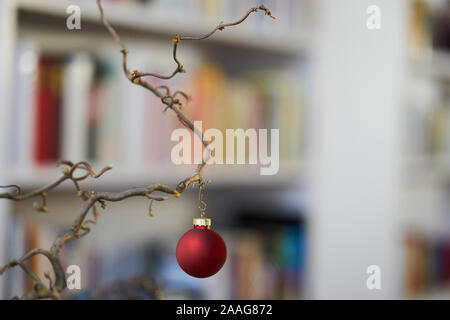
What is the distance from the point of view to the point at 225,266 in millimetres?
1266

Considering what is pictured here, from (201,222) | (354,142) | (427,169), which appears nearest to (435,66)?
(427,169)

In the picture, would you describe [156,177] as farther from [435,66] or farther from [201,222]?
[435,66]

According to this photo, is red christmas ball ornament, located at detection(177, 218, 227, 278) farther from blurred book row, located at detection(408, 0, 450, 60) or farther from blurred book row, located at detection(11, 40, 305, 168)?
blurred book row, located at detection(408, 0, 450, 60)

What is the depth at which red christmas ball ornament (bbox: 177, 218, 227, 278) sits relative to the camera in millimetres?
319

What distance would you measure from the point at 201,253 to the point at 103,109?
31.3 inches

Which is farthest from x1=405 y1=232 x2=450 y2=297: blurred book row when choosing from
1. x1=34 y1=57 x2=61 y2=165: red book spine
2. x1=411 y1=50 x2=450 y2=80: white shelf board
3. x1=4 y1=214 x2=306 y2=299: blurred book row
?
x1=34 y1=57 x2=61 y2=165: red book spine

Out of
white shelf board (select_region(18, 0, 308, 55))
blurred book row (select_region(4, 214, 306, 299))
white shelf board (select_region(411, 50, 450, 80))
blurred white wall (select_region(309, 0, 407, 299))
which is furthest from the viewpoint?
white shelf board (select_region(411, 50, 450, 80))

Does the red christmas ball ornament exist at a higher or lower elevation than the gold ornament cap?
lower

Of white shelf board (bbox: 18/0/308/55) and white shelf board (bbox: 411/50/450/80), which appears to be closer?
white shelf board (bbox: 18/0/308/55)

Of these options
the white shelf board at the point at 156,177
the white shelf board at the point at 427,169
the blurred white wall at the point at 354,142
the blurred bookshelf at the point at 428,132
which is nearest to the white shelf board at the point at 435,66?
the blurred bookshelf at the point at 428,132

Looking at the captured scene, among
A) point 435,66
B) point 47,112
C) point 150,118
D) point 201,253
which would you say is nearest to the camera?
point 201,253
